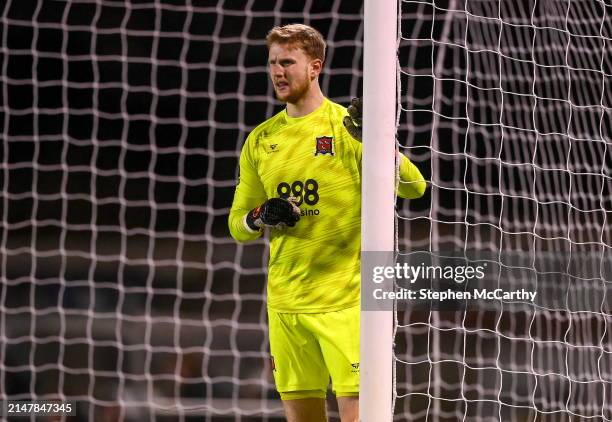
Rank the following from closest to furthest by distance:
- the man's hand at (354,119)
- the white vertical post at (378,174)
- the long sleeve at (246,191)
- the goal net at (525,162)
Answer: the white vertical post at (378,174), the man's hand at (354,119), the long sleeve at (246,191), the goal net at (525,162)

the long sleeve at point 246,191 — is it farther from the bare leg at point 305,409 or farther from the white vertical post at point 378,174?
the white vertical post at point 378,174

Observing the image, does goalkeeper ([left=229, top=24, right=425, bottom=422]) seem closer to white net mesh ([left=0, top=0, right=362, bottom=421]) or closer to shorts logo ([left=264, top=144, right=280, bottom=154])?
shorts logo ([left=264, top=144, right=280, bottom=154])

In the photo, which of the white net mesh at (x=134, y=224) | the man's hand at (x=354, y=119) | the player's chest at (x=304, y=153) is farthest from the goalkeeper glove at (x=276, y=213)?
the white net mesh at (x=134, y=224)

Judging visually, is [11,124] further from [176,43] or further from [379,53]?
[379,53]

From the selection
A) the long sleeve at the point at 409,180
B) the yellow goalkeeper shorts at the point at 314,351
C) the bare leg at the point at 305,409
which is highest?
the long sleeve at the point at 409,180

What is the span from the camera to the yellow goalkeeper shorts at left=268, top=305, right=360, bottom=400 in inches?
111

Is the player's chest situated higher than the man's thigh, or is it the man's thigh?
the player's chest

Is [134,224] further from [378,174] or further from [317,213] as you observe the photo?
[378,174]

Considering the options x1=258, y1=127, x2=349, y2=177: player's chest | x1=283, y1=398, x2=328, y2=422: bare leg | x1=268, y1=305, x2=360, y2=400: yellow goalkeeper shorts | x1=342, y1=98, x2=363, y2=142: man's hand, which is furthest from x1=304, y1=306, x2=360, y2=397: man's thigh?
x1=342, y1=98, x2=363, y2=142: man's hand

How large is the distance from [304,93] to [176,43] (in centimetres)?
261

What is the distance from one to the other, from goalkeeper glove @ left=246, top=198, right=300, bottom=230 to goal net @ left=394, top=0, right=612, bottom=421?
1.14ft

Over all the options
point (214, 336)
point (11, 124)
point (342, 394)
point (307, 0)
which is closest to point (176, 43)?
point (11, 124)

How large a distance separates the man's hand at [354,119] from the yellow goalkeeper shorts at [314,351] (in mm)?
563

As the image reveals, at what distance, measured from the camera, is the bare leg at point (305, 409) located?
2.91 meters
